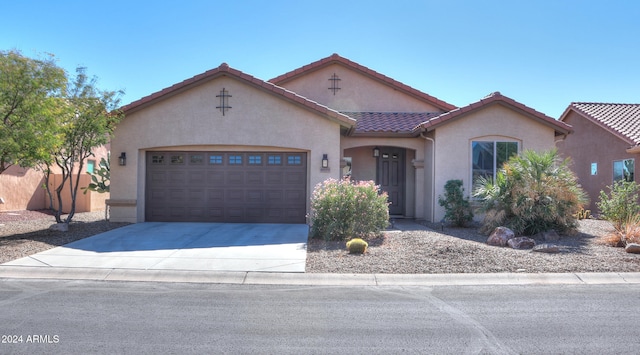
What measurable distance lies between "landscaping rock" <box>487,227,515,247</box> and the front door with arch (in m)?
5.98

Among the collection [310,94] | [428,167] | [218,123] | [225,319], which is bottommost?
[225,319]

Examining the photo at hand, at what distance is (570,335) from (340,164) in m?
9.43

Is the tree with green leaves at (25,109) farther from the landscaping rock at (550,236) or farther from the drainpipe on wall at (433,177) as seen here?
the landscaping rock at (550,236)

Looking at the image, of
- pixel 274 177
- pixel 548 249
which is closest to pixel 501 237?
pixel 548 249

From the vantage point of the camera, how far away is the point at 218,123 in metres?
13.2

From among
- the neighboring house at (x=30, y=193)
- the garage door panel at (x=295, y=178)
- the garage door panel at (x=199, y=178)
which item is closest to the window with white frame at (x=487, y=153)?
the garage door panel at (x=295, y=178)

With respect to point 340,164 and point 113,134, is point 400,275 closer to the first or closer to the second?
point 340,164

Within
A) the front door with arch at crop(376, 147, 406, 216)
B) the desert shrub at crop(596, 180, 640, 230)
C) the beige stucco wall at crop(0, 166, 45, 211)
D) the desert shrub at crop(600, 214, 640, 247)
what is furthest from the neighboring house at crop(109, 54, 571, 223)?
the beige stucco wall at crop(0, 166, 45, 211)

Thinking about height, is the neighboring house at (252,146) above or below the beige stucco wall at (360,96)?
below

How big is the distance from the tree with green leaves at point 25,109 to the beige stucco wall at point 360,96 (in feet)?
31.3

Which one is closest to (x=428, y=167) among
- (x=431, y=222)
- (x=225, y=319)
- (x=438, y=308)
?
(x=431, y=222)

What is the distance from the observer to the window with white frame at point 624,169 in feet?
54.3

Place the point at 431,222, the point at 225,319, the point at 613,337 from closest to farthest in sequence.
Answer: the point at 613,337
the point at 225,319
the point at 431,222

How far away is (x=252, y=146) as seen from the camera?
1336 centimetres
